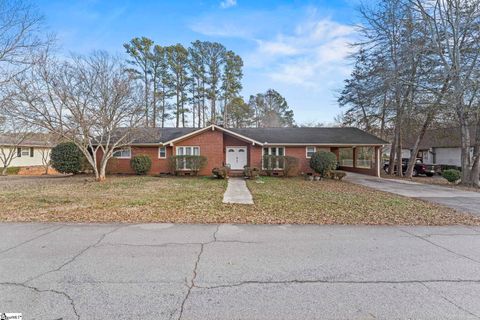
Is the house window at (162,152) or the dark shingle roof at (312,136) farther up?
the dark shingle roof at (312,136)

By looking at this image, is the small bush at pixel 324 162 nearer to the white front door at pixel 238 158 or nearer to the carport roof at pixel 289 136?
the carport roof at pixel 289 136

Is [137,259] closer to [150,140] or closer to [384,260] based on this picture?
[384,260]

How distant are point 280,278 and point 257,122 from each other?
38.8 m

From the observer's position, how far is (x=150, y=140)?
18.7 meters

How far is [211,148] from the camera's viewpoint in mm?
18797

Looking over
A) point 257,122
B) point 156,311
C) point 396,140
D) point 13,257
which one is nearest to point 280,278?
point 156,311

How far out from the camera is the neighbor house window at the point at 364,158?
2159 centimetres

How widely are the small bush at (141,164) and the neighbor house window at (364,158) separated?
18210 millimetres

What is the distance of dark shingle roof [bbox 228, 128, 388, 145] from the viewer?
63.1 ft

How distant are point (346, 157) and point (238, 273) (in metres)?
24.7

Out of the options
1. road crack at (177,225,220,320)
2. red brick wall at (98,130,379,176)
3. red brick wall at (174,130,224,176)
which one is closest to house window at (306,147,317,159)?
red brick wall at (98,130,379,176)

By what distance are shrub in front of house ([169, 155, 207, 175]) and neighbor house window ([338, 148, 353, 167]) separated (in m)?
14.5

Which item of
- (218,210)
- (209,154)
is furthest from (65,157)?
(218,210)

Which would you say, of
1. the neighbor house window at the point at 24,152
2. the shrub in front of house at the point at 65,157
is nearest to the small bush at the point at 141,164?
the shrub in front of house at the point at 65,157
